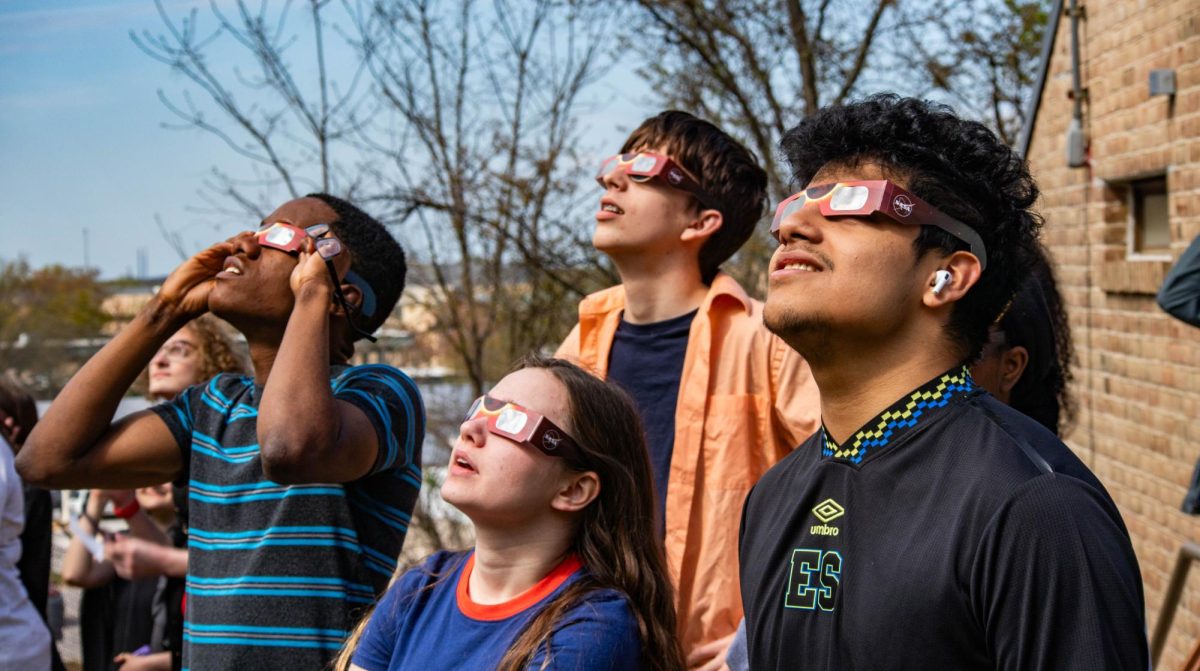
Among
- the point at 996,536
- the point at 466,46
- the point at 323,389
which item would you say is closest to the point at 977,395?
the point at 996,536

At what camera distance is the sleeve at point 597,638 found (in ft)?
7.82

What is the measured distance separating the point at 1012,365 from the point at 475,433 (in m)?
1.34

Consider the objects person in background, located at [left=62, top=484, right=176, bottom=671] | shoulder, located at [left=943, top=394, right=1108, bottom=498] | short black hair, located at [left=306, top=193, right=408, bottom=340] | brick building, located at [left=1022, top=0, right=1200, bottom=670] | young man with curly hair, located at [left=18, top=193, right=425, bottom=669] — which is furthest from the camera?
brick building, located at [left=1022, top=0, right=1200, bottom=670]

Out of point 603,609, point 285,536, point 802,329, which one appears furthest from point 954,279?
point 285,536

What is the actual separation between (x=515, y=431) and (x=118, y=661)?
3.23 meters

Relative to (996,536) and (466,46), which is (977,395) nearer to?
(996,536)

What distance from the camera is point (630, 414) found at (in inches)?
113

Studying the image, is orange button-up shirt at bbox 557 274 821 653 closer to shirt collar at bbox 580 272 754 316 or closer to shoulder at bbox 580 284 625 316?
shirt collar at bbox 580 272 754 316

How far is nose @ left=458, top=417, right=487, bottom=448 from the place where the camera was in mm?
2705

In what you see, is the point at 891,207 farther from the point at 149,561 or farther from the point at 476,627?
the point at 149,561

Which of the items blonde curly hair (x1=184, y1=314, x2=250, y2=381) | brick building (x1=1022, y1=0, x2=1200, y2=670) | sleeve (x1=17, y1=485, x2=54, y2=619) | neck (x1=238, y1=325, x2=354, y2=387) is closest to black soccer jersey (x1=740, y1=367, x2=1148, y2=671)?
neck (x1=238, y1=325, x2=354, y2=387)

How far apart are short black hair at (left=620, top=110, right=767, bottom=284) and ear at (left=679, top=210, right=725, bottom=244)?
0.02 metres

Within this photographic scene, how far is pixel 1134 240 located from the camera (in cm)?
677

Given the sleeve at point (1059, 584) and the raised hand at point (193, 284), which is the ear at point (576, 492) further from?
the raised hand at point (193, 284)
